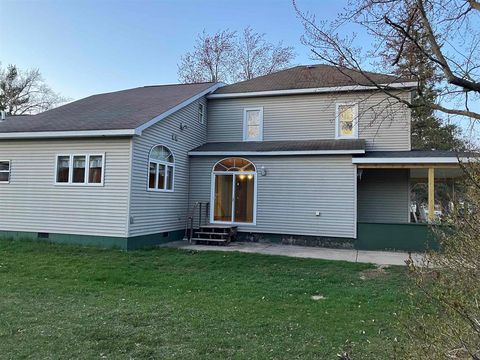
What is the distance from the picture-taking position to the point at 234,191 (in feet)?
43.5

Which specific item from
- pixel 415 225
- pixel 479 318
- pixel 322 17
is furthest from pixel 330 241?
pixel 479 318

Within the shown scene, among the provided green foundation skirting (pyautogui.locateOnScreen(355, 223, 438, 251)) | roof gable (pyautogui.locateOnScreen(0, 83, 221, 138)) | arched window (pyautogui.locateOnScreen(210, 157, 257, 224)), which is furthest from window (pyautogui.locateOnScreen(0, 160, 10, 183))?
green foundation skirting (pyautogui.locateOnScreen(355, 223, 438, 251))

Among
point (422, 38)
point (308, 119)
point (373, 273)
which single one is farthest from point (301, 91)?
point (422, 38)

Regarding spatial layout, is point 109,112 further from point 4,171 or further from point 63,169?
point 4,171

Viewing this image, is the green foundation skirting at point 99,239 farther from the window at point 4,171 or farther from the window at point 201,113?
the window at point 201,113

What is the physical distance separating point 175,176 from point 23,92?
3049 centimetres

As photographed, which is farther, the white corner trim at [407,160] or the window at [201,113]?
the window at [201,113]

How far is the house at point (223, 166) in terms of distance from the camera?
34.6 ft

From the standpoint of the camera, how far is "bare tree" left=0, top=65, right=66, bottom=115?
111ft

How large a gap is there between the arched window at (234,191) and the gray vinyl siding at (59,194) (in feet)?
13.0

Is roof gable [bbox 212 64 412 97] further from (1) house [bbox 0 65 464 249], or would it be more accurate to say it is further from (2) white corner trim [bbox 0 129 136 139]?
(2) white corner trim [bbox 0 129 136 139]

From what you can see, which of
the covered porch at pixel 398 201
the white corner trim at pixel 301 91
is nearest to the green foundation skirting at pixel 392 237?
the covered porch at pixel 398 201

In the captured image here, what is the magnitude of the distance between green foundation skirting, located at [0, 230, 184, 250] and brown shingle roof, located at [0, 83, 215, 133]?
3.05 metres

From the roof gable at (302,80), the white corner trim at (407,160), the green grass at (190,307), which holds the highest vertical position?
the roof gable at (302,80)
